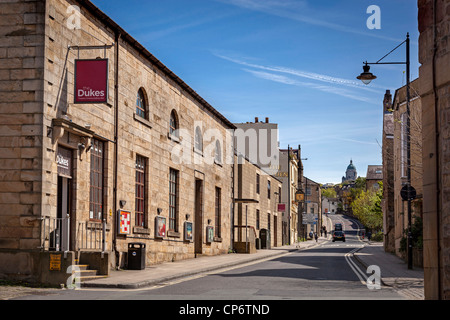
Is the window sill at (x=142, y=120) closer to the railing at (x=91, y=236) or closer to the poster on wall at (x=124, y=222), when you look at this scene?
the poster on wall at (x=124, y=222)

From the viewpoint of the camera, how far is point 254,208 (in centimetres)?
4338

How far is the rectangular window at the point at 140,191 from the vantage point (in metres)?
22.3

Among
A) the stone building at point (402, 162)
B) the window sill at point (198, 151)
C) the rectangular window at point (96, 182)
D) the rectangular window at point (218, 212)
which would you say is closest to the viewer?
the rectangular window at point (96, 182)

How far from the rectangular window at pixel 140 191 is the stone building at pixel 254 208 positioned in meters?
13.3

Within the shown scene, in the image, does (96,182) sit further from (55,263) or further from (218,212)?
(218,212)

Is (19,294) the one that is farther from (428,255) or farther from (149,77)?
(149,77)

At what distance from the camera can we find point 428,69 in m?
10.9

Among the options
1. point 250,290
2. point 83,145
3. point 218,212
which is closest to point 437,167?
point 250,290

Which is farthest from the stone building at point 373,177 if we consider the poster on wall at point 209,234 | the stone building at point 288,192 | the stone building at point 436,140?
the stone building at point 436,140

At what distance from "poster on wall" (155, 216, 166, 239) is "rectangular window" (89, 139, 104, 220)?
14.4 ft

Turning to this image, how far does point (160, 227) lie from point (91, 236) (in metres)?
5.73

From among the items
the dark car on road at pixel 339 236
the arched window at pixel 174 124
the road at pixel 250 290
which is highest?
the arched window at pixel 174 124

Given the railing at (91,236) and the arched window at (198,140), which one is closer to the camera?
the railing at (91,236)

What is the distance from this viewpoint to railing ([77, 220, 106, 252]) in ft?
57.8
